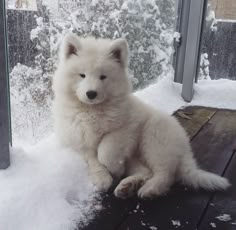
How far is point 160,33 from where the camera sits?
3.43 metres

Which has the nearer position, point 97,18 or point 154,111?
point 154,111

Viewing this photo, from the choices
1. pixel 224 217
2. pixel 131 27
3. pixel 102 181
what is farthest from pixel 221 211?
pixel 131 27

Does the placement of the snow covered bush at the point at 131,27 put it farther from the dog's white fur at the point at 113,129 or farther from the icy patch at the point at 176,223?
the icy patch at the point at 176,223

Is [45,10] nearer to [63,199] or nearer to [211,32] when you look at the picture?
[63,199]

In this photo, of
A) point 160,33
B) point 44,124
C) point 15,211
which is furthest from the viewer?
point 160,33

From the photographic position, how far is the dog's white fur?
181 cm

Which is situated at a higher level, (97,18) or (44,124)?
(97,18)

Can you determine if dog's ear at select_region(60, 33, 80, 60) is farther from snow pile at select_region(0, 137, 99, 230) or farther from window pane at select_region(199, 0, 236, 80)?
window pane at select_region(199, 0, 236, 80)

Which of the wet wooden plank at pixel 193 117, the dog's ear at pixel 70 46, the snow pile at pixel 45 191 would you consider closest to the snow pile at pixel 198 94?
the wet wooden plank at pixel 193 117

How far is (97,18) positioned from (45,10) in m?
0.53

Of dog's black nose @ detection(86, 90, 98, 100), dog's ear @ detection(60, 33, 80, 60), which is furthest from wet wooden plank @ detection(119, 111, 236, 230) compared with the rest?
dog's ear @ detection(60, 33, 80, 60)

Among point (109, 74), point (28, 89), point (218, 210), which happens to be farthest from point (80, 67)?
point (218, 210)

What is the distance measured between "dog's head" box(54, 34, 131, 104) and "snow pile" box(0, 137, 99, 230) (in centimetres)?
36

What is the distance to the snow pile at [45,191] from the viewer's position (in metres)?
1.45
